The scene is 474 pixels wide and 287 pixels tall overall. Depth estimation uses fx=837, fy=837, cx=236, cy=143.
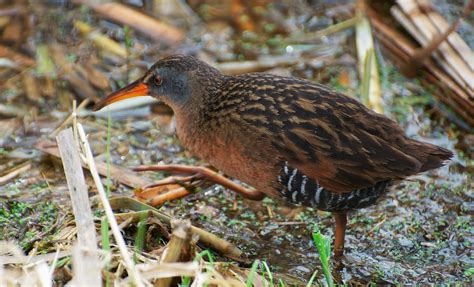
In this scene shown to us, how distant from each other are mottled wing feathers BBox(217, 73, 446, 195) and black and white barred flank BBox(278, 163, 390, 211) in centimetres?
4

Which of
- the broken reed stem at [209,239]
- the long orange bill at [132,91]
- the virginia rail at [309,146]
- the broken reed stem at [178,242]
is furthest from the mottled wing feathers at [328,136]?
the broken reed stem at [178,242]

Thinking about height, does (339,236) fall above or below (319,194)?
below

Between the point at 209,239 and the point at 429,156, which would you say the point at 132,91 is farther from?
the point at 429,156

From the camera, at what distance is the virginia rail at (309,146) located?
12.7ft

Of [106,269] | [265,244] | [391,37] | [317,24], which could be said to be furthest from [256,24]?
[106,269]

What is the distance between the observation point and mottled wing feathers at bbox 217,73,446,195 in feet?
12.7

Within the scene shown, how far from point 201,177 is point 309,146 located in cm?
86

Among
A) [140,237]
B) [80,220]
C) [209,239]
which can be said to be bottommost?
[209,239]

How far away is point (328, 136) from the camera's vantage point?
12.8 feet

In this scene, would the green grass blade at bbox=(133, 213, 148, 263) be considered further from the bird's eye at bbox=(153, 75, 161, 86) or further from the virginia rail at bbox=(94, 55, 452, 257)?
the bird's eye at bbox=(153, 75, 161, 86)

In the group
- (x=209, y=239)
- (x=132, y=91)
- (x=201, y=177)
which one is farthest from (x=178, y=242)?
(x=132, y=91)

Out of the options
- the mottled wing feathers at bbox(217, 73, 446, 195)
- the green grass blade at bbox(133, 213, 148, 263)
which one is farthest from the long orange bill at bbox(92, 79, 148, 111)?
the green grass blade at bbox(133, 213, 148, 263)

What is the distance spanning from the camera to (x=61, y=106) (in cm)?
529

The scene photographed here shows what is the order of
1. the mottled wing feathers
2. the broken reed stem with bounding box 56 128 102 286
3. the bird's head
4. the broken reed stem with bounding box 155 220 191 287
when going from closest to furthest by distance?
the broken reed stem with bounding box 56 128 102 286 < the broken reed stem with bounding box 155 220 191 287 < the mottled wing feathers < the bird's head
